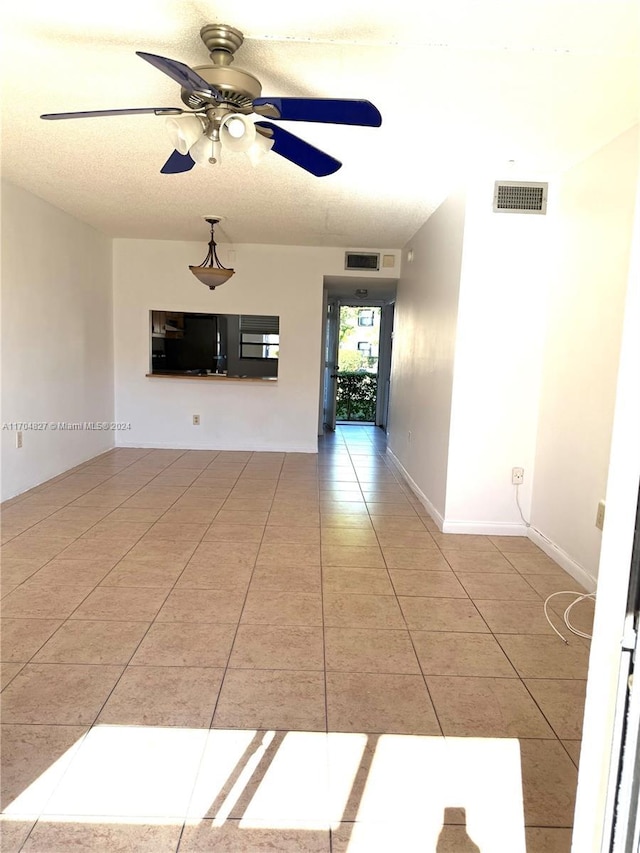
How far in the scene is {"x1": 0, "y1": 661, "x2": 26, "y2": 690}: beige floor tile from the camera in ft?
6.51

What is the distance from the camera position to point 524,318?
3609mm

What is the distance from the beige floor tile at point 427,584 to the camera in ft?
9.43

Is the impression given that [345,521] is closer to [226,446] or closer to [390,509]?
[390,509]

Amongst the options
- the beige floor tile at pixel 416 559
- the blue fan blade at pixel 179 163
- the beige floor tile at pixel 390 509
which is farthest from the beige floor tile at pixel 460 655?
the blue fan blade at pixel 179 163

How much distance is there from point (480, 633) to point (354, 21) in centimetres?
249

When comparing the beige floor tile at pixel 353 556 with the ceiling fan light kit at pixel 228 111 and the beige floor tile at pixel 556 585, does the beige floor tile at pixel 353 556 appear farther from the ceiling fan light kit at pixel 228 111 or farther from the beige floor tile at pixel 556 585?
the ceiling fan light kit at pixel 228 111

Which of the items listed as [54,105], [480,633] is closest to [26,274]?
[54,105]

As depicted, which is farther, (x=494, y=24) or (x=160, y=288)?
(x=160, y=288)

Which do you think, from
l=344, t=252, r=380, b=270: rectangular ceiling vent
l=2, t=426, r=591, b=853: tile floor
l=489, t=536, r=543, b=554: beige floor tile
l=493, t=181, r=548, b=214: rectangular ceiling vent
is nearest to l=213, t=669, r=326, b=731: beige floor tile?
l=2, t=426, r=591, b=853: tile floor

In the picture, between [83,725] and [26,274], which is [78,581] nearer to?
[83,725]

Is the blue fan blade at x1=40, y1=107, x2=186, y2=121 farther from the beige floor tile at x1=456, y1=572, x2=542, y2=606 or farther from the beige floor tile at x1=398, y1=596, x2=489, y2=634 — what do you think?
the beige floor tile at x1=456, y1=572, x2=542, y2=606

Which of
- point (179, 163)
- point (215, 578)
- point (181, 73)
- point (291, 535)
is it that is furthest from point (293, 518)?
point (181, 73)

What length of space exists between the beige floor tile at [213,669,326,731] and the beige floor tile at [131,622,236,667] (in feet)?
0.49

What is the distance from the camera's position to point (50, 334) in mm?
4754
